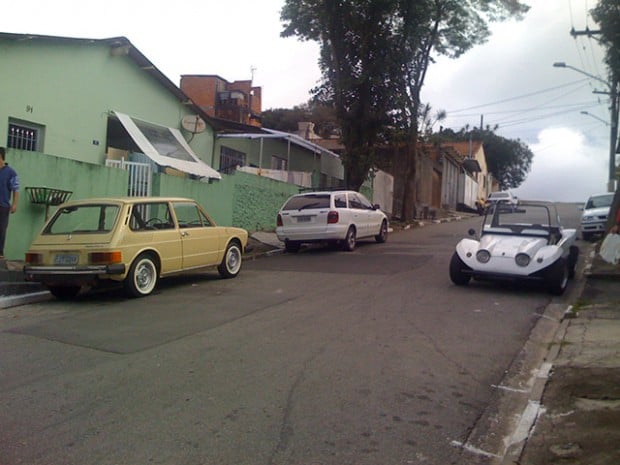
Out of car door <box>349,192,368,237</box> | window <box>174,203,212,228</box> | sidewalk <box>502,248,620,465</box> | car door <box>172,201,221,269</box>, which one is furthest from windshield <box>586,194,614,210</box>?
window <box>174,203,212,228</box>

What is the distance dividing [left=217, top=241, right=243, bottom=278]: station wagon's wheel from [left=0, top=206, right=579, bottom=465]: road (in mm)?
1211

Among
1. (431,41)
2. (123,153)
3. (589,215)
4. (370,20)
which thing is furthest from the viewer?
(431,41)

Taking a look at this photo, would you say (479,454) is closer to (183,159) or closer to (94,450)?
(94,450)

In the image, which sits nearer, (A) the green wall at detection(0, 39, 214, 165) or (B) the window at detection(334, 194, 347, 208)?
(A) the green wall at detection(0, 39, 214, 165)

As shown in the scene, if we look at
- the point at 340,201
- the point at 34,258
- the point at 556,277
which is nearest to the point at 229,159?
the point at 340,201

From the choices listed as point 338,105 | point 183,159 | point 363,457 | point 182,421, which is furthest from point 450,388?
point 338,105

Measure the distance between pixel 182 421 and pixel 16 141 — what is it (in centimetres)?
1141

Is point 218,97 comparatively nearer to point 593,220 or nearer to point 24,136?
point 24,136

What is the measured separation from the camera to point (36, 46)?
13.8 meters

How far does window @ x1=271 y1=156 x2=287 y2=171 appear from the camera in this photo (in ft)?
86.1

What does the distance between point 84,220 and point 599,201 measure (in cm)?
1809

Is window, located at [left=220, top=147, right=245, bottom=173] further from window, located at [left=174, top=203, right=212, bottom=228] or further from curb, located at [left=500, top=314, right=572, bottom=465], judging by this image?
curb, located at [left=500, top=314, right=572, bottom=465]

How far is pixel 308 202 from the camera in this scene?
Result: 15961mm

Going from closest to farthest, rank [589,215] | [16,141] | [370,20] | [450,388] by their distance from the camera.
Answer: [450,388]
[16,141]
[589,215]
[370,20]
